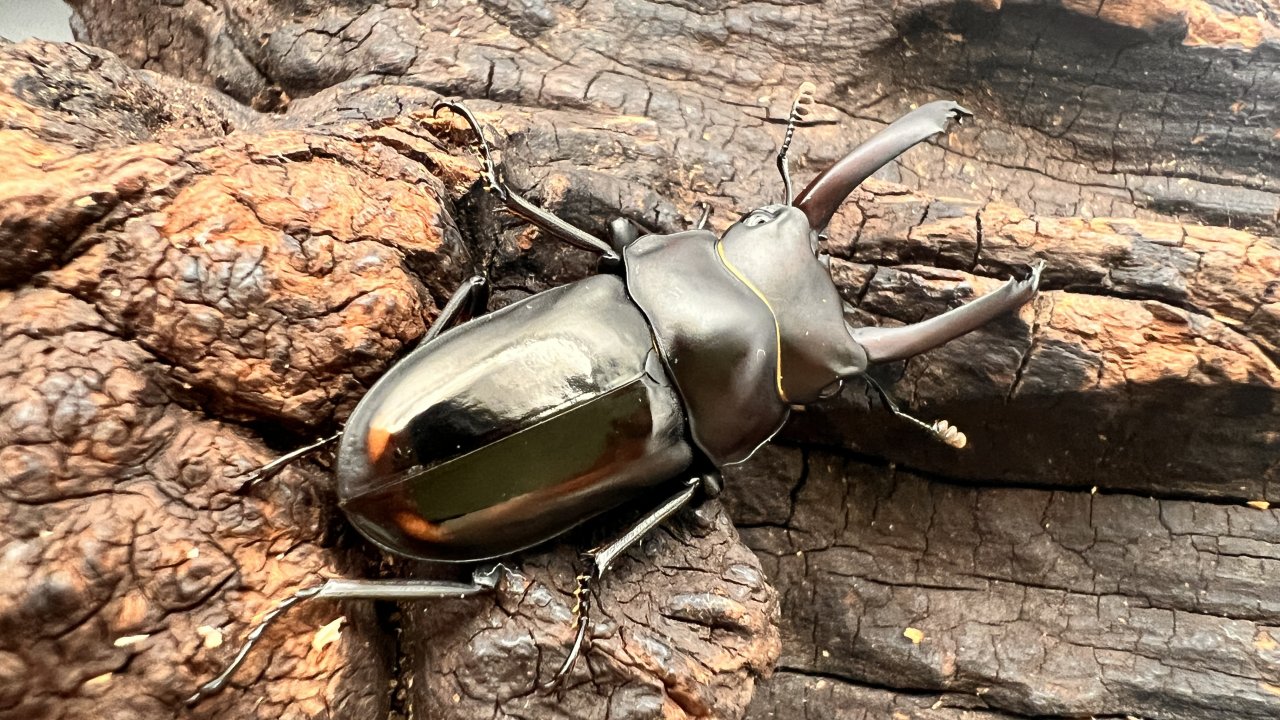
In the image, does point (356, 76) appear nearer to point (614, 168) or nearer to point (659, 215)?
point (614, 168)

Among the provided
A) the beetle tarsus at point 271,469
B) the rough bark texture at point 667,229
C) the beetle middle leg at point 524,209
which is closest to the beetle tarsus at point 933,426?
the rough bark texture at point 667,229

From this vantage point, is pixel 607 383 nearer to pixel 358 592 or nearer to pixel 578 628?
pixel 578 628

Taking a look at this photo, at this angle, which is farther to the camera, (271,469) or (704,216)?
(704,216)

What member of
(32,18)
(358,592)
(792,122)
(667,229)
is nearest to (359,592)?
(358,592)

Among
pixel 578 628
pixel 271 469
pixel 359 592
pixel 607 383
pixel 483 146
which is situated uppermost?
pixel 483 146

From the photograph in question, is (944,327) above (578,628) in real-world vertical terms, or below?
above

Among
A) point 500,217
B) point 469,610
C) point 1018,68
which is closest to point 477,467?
point 469,610

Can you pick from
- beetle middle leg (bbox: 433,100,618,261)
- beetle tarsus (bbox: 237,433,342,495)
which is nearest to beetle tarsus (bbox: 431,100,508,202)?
beetle middle leg (bbox: 433,100,618,261)
